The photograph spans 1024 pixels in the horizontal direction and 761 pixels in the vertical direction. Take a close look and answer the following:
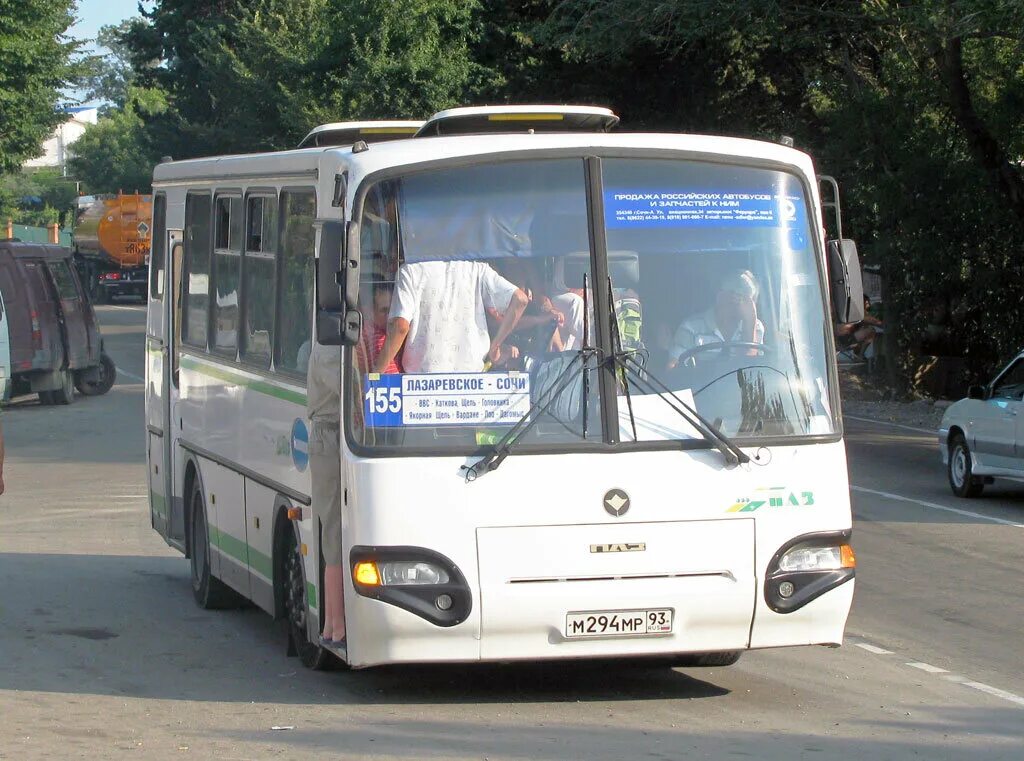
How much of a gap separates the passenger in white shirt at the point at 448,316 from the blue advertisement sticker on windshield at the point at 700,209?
62cm

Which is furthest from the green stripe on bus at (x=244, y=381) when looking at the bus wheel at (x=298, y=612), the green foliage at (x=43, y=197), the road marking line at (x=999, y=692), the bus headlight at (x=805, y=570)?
the green foliage at (x=43, y=197)

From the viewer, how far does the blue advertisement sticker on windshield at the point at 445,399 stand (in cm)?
726

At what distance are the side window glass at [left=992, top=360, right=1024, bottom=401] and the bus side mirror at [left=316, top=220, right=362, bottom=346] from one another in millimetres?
11249

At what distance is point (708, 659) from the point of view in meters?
8.55

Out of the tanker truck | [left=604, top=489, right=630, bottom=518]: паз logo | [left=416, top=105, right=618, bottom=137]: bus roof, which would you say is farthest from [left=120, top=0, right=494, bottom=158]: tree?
[left=604, top=489, right=630, bottom=518]: паз logo

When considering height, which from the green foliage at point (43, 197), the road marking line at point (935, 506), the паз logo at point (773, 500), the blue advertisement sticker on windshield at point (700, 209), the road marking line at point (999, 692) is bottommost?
the road marking line at point (935, 506)

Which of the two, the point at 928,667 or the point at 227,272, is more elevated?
the point at 227,272

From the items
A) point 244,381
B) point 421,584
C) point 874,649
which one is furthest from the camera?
point 244,381

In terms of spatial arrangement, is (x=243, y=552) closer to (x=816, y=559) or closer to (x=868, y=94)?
(x=816, y=559)

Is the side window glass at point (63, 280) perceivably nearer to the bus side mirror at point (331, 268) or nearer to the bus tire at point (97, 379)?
the bus tire at point (97, 379)

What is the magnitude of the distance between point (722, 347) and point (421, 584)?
172 centimetres

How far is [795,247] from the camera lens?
25.6ft

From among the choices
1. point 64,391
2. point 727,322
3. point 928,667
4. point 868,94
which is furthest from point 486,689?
point 64,391

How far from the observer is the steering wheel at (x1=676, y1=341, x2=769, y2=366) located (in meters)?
7.48
